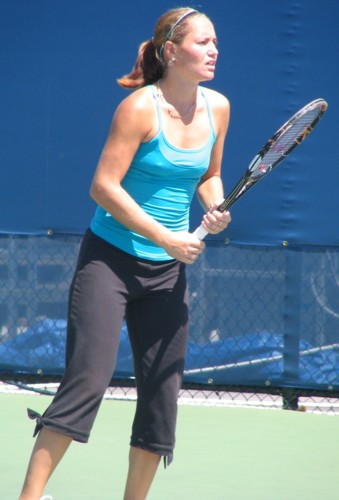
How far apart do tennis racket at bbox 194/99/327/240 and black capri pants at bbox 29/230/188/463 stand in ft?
1.02

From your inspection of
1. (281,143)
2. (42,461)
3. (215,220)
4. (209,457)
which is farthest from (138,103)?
(209,457)

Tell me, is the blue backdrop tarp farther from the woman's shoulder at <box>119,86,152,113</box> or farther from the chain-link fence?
the woman's shoulder at <box>119,86,152,113</box>

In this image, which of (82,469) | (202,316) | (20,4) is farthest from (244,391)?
(20,4)

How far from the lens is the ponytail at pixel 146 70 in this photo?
2.75 meters

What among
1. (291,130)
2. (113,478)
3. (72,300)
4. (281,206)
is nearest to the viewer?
(72,300)

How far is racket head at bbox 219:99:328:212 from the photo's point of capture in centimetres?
277

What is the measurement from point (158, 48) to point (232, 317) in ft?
7.75

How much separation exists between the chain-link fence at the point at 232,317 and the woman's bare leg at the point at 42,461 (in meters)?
2.31

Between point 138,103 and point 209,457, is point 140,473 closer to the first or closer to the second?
point 138,103

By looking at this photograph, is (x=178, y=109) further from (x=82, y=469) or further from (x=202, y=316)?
(x=202, y=316)

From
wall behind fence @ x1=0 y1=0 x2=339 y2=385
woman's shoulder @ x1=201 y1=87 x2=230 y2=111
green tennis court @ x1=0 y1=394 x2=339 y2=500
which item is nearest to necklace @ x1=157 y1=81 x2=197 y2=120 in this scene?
woman's shoulder @ x1=201 y1=87 x2=230 y2=111

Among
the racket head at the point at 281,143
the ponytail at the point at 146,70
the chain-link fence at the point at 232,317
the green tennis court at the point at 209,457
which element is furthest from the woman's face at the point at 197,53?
the chain-link fence at the point at 232,317

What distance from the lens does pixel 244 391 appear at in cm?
493

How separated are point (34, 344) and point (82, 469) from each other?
Result: 1.54m
